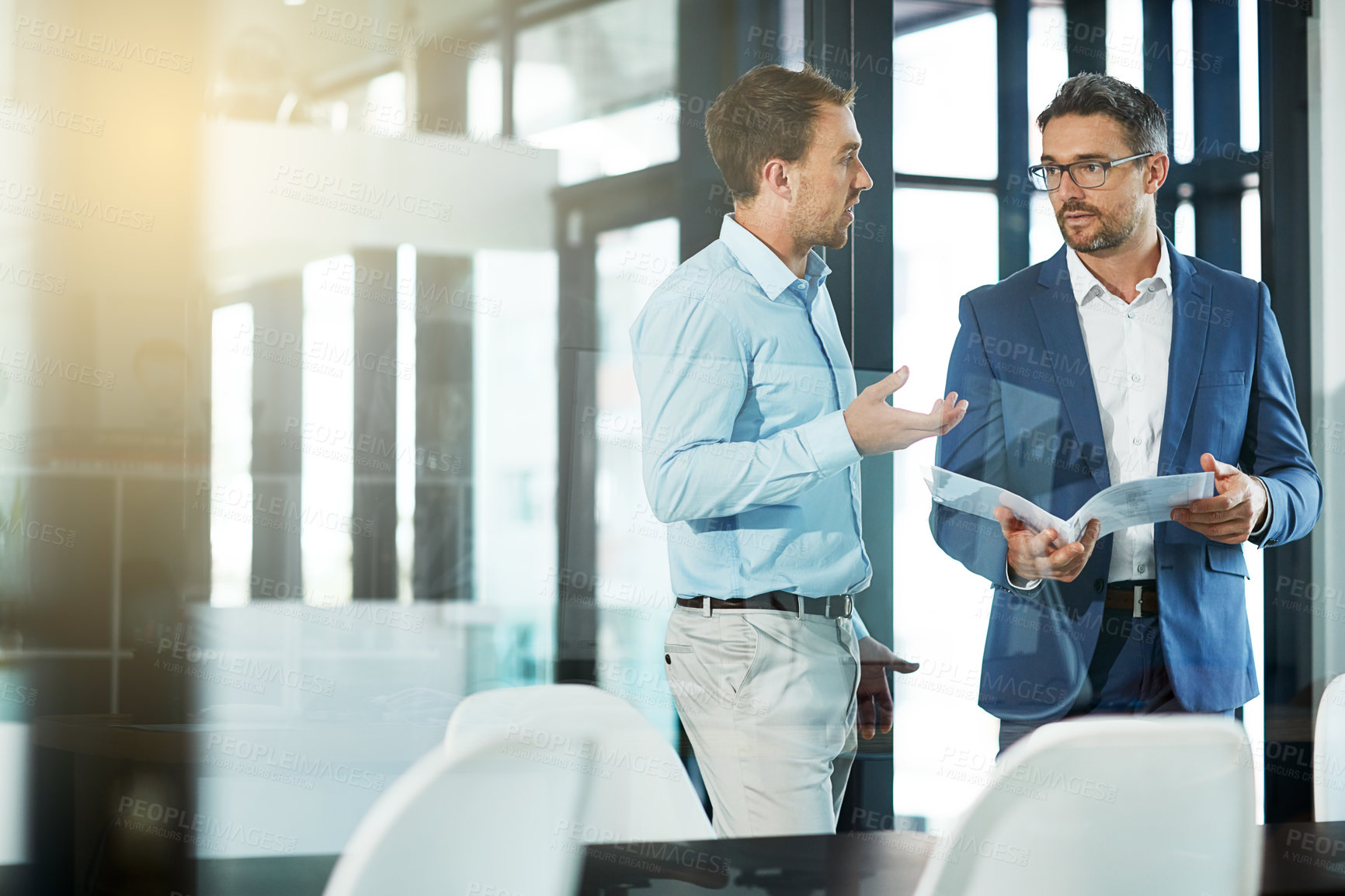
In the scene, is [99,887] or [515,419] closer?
[99,887]

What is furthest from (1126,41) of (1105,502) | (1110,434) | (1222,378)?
(1105,502)

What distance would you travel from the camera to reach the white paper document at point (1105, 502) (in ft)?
9.66

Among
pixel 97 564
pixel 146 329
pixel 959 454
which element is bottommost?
pixel 97 564

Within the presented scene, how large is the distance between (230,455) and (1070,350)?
204 centimetres

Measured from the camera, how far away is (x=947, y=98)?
2965 millimetres

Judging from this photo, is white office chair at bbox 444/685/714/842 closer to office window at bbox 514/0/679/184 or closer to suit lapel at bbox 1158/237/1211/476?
office window at bbox 514/0/679/184

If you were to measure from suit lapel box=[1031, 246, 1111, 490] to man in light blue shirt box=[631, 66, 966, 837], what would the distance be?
0.46 m

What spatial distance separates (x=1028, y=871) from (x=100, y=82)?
225cm

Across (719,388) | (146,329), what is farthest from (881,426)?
(146,329)

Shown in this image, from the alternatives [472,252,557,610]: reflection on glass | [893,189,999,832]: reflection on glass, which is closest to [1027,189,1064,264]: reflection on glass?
[893,189,999,832]: reflection on glass

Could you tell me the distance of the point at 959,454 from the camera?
294 centimetres

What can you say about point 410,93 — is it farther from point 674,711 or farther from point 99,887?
point 99,887

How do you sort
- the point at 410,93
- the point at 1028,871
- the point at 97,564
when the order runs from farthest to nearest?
the point at 410,93 → the point at 97,564 → the point at 1028,871

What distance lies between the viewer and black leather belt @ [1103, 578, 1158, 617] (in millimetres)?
3010
